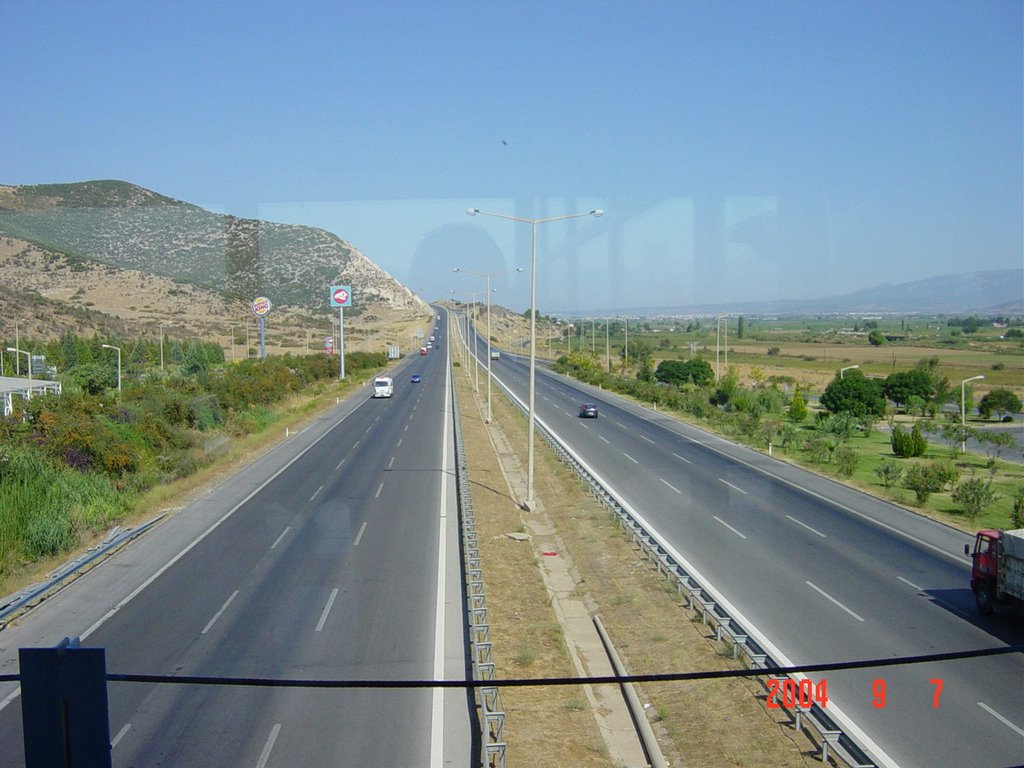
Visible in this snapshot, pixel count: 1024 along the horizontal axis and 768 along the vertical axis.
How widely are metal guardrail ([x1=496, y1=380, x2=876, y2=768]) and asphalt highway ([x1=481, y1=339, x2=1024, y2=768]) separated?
298 millimetres

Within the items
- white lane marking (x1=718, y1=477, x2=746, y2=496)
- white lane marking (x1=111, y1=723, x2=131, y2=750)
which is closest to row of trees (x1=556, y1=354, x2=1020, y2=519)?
white lane marking (x1=718, y1=477, x2=746, y2=496)

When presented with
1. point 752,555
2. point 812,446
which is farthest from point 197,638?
point 812,446

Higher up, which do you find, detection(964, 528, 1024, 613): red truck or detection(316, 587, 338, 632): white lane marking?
detection(964, 528, 1024, 613): red truck

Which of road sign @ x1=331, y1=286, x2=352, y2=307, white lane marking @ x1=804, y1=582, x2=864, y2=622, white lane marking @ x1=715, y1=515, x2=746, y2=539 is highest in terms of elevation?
road sign @ x1=331, y1=286, x2=352, y2=307

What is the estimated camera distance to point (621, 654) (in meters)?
11.9

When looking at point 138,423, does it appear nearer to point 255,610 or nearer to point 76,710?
point 255,610

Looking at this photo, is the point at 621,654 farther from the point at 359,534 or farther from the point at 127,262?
the point at 127,262

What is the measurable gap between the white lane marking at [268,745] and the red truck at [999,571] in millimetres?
9312

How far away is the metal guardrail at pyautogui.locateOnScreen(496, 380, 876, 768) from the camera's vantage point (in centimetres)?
809

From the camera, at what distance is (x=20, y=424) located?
26.7 metres

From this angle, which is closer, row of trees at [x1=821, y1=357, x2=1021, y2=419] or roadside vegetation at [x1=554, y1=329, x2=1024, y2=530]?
roadside vegetation at [x1=554, y1=329, x2=1024, y2=530]

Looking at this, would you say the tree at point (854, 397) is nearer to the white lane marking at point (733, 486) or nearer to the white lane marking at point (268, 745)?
the white lane marking at point (733, 486)

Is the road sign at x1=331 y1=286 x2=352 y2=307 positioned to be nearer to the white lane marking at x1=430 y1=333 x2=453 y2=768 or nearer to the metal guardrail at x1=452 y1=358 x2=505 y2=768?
the white lane marking at x1=430 y1=333 x2=453 y2=768

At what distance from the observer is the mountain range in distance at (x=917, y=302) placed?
166 ft
